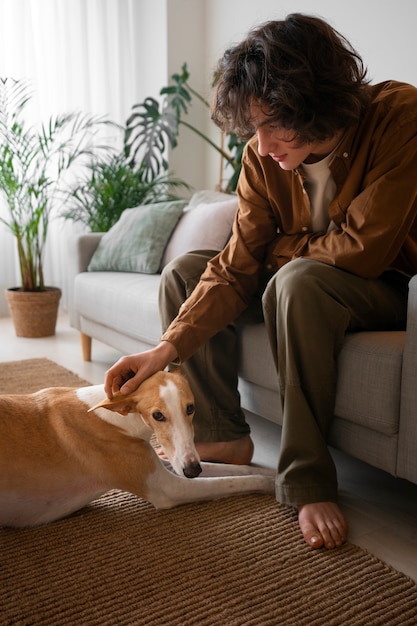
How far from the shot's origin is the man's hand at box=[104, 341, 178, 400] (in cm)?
132

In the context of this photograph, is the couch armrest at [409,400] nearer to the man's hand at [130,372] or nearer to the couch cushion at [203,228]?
the man's hand at [130,372]

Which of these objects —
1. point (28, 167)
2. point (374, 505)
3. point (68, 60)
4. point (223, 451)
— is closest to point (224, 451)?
point (223, 451)

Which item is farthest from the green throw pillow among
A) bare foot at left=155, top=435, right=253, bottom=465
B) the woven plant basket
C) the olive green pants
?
the olive green pants

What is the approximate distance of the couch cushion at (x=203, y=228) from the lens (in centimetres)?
245

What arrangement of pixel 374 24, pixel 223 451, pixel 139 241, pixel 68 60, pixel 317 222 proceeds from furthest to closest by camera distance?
pixel 68 60
pixel 374 24
pixel 139 241
pixel 223 451
pixel 317 222

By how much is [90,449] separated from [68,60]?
3328 mm

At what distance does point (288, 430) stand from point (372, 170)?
611 mm

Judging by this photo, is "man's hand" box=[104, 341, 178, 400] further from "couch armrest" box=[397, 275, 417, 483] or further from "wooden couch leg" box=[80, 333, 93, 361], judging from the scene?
"wooden couch leg" box=[80, 333, 93, 361]

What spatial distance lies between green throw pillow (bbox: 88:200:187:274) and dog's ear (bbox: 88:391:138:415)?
4.78 feet

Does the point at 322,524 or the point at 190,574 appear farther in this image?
the point at 322,524

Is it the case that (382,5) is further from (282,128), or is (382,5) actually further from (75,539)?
(75,539)

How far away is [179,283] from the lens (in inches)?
69.6

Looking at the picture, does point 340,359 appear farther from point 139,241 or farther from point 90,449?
point 139,241

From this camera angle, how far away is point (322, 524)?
1345mm
